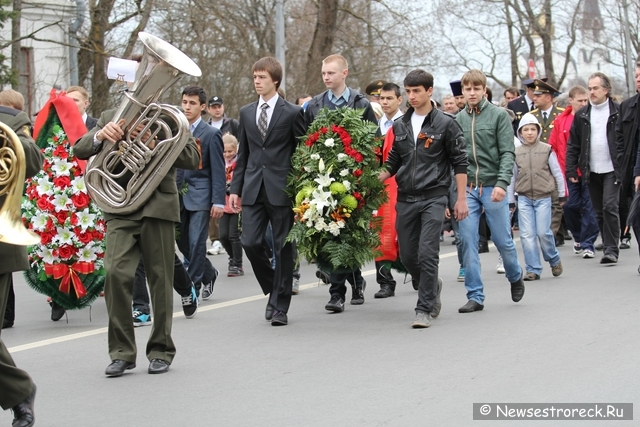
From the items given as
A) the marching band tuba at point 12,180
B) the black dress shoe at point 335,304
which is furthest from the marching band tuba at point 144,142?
the black dress shoe at point 335,304

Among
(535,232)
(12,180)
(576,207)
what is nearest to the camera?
(12,180)

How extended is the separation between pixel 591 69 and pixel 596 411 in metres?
133

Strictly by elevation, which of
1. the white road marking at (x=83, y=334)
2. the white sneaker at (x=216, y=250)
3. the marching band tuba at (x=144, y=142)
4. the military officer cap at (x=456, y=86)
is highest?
the military officer cap at (x=456, y=86)

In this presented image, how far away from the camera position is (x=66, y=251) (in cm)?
929

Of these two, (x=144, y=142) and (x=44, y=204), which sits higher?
(x=144, y=142)

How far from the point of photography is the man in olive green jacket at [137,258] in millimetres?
6805

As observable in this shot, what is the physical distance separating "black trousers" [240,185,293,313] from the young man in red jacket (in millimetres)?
5340

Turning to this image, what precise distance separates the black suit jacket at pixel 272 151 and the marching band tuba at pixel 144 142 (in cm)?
193

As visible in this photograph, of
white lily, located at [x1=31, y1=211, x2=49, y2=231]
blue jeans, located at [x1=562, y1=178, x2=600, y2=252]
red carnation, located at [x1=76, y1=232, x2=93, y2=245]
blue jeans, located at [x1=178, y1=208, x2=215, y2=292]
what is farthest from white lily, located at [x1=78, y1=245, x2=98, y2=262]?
blue jeans, located at [x1=562, y1=178, x2=600, y2=252]

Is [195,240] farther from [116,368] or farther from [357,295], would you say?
[116,368]

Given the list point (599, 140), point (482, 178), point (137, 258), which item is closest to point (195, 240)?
point (482, 178)

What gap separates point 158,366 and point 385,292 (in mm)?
3787

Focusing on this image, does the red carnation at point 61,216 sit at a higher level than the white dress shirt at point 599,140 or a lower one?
lower

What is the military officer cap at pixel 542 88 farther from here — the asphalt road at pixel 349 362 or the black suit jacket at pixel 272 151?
the black suit jacket at pixel 272 151
